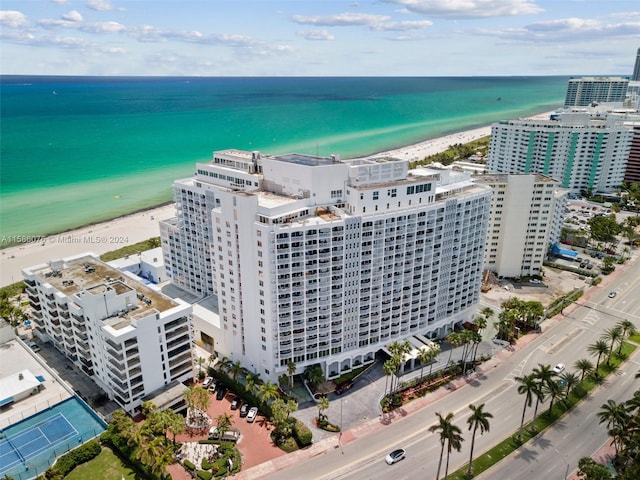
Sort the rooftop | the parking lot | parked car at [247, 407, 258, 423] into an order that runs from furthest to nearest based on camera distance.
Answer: the rooftop, parked car at [247, 407, 258, 423], the parking lot

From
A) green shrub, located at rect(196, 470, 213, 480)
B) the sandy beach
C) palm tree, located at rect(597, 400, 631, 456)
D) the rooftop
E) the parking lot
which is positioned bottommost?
the parking lot

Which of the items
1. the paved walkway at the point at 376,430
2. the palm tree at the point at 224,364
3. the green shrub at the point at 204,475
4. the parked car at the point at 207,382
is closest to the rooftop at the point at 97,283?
the palm tree at the point at 224,364

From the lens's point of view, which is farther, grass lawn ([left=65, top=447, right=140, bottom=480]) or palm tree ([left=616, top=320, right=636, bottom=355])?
palm tree ([left=616, top=320, right=636, bottom=355])

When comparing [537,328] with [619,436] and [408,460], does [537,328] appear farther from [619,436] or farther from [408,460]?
[408,460]

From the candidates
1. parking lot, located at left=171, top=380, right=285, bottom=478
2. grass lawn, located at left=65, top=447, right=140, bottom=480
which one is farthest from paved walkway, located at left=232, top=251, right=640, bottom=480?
grass lawn, located at left=65, top=447, right=140, bottom=480

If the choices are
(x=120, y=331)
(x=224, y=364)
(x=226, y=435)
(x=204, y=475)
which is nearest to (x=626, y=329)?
(x=224, y=364)

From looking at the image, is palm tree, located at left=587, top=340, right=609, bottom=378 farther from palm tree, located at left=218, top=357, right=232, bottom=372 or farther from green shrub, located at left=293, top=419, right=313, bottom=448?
palm tree, located at left=218, top=357, right=232, bottom=372
